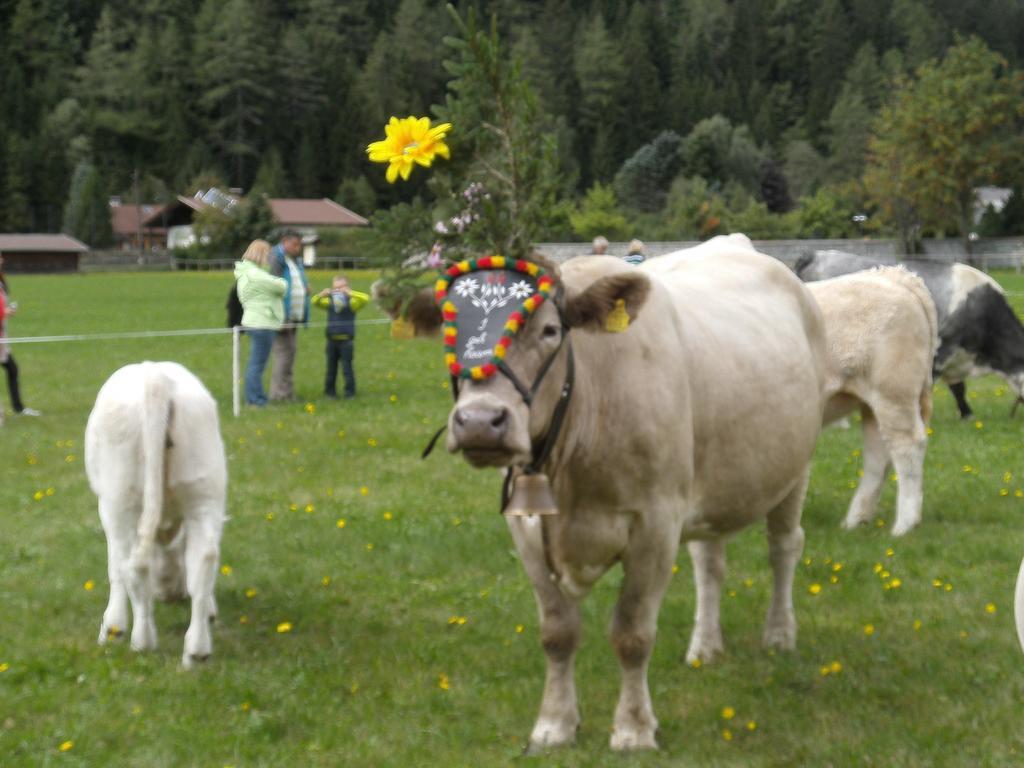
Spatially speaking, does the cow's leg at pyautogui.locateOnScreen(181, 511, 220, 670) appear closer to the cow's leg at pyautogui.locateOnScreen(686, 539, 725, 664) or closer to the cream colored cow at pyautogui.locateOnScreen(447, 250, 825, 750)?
the cream colored cow at pyautogui.locateOnScreen(447, 250, 825, 750)

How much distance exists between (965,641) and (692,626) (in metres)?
1.46

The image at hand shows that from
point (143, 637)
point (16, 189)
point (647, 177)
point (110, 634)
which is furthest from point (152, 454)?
point (16, 189)

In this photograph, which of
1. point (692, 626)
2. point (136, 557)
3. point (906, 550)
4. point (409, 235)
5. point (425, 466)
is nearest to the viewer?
point (409, 235)

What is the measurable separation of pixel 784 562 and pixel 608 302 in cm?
269

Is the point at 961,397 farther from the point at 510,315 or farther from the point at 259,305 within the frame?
the point at 510,315

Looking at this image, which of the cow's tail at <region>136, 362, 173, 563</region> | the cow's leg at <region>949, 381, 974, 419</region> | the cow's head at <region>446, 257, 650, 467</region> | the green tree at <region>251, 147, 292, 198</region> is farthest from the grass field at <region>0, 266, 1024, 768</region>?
the green tree at <region>251, 147, 292, 198</region>

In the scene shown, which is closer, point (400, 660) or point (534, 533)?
point (534, 533)

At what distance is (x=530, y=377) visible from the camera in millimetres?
4691

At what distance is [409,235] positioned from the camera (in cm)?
534

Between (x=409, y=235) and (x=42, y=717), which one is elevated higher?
(x=409, y=235)

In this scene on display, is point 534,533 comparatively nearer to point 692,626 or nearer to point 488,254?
point 488,254

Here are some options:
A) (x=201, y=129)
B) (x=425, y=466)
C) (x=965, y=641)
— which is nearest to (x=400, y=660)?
(x=965, y=641)

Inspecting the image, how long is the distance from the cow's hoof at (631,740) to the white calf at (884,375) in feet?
14.3

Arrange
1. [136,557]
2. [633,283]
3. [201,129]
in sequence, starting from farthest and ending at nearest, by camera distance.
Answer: [201,129]
[136,557]
[633,283]
